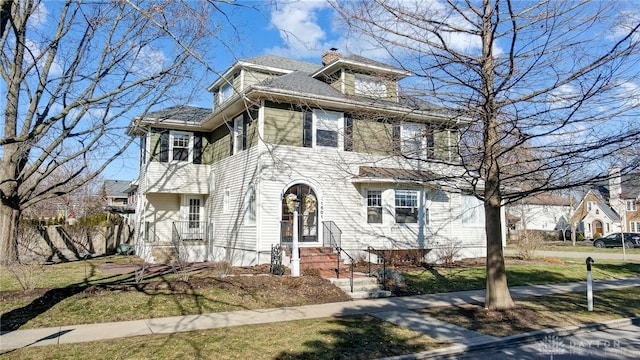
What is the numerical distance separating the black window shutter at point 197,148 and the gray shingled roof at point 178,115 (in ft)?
2.66

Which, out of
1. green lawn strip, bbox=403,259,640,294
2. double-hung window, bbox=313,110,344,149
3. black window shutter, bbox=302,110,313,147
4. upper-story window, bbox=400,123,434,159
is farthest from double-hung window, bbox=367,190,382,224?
upper-story window, bbox=400,123,434,159

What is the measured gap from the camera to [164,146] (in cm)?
1989

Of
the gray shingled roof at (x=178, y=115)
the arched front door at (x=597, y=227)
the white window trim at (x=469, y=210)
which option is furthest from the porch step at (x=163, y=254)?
the arched front door at (x=597, y=227)

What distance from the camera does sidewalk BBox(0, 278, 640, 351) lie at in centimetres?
708

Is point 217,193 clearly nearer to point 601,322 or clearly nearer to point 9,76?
point 9,76

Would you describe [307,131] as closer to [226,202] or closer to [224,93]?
[226,202]

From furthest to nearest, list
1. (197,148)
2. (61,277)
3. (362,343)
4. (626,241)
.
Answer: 1. (626,241)
2. (197,148)
3. (61,277)
4. (362,343)

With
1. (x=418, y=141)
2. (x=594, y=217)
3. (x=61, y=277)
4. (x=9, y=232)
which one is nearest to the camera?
(x=418, y=141)

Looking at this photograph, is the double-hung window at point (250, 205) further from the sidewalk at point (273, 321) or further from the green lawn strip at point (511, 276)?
the sidewalk at point (273, 321)

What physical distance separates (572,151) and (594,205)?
2420 inches

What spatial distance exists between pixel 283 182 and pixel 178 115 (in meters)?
8.04

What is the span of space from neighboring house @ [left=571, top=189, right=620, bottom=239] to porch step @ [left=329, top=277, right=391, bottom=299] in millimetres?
54356

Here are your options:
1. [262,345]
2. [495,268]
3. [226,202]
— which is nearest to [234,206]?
[226,202]

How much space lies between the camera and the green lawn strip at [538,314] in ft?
27.0
